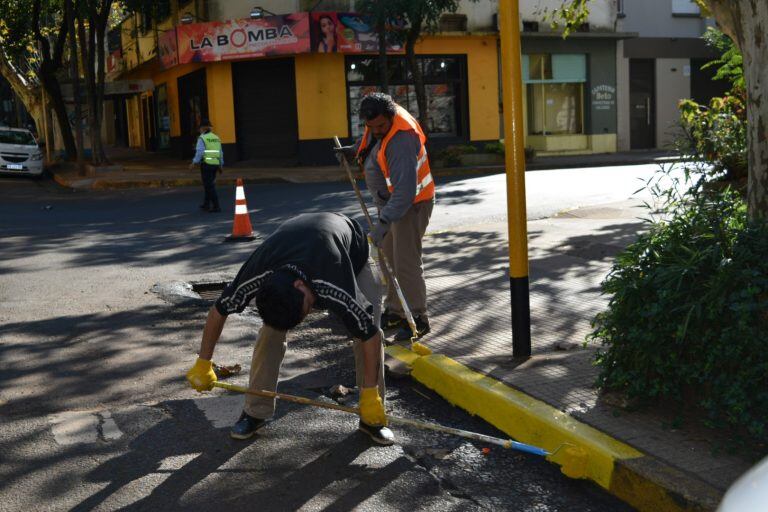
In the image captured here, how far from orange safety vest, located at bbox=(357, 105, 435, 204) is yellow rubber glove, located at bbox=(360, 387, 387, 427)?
197cm

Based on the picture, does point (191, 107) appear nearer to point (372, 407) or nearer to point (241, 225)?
point (241, 225)

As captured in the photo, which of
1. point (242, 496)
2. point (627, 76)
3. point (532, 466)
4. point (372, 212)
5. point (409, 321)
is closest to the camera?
point (242, 496)

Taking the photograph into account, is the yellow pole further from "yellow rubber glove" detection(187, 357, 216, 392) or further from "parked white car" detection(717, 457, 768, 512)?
"parked white car" detection(717, 457, 768, 512)

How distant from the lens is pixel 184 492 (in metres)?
3.99

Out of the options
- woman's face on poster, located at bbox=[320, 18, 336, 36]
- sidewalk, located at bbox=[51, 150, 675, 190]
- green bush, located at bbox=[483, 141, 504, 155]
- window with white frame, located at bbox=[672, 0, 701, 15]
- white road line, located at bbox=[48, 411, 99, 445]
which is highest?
window with white frame, located at bbox=[672, 0, 701, 15]

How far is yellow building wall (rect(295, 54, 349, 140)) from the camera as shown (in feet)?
84.8

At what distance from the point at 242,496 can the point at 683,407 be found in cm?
216

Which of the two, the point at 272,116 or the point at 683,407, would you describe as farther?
the point at 272,116

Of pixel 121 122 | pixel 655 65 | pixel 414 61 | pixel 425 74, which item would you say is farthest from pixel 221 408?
pixel 121 122

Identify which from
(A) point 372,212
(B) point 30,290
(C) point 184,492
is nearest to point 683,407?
(C) point 184,492

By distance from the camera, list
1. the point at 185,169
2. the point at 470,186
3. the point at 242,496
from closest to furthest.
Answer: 1. the point at 242,496
2. the point at 470,186
3. the point at 185,169

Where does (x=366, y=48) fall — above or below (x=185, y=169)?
above

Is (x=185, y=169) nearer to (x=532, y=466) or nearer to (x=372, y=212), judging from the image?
(x=372, y=212)

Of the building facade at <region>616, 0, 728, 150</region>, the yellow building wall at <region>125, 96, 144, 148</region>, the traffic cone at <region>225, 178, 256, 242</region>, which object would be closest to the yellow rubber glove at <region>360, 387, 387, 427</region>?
the traffic cone at <region>225, 178, 256, 242</region>
